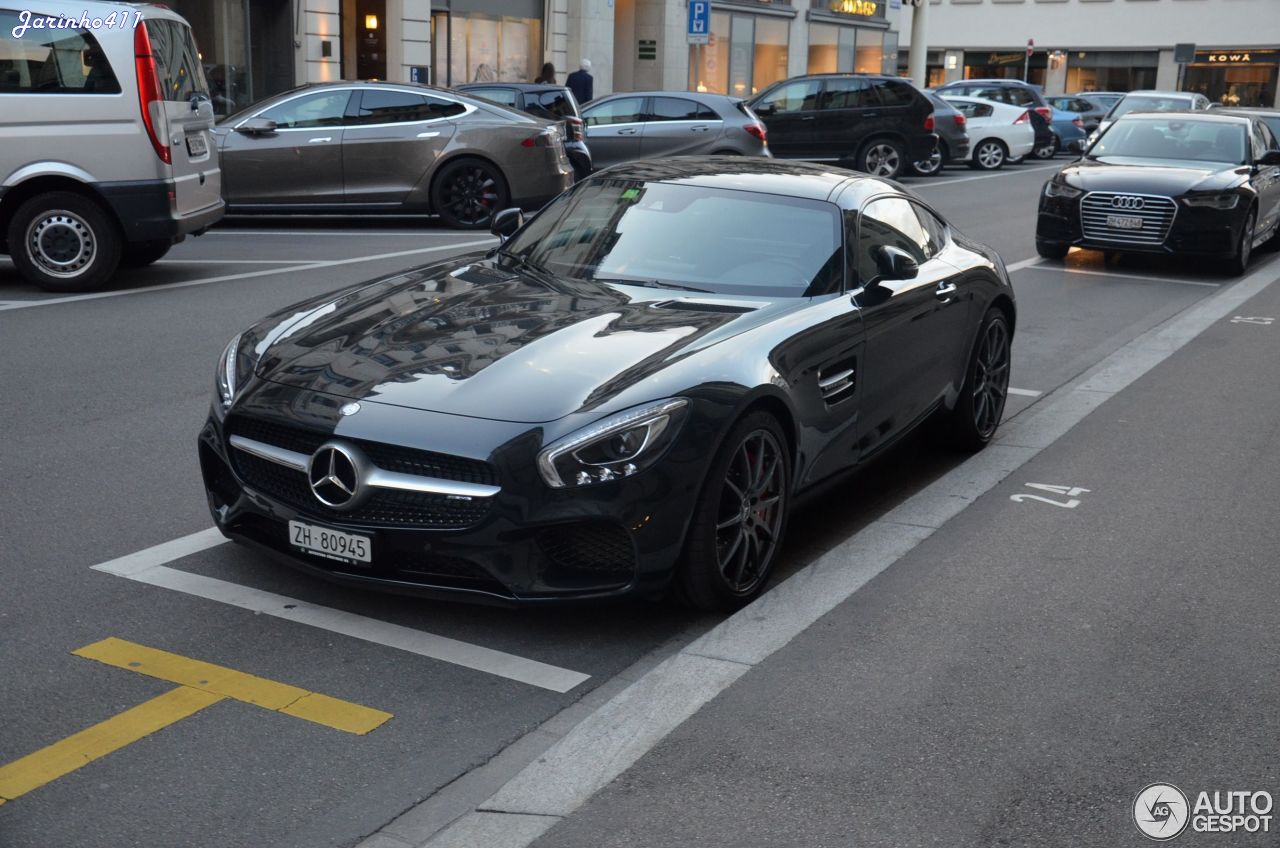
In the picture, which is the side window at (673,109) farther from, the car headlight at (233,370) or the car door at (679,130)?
the car headlight at (233,370)

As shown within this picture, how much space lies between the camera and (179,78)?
11242 millimetres

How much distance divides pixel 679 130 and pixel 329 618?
670 inches

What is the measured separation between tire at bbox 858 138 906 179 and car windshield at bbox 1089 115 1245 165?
922 cm

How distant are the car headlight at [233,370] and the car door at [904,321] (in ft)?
7.67

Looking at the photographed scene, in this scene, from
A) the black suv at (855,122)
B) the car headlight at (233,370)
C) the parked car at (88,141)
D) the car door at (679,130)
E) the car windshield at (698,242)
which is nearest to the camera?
the car headlight at (233,370)

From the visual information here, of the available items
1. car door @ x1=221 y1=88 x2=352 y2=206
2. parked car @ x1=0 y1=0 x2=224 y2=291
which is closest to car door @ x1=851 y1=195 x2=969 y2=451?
parked car @ x1=0 y1=0 x2=224 y2=291

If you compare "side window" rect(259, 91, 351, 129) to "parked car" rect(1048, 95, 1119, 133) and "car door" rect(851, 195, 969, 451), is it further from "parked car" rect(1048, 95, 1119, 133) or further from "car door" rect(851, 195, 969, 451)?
"parked car" rect(1048, 95, 1119, 133)

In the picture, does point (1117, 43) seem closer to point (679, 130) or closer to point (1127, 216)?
point (679, 130)

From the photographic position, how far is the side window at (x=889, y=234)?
607cm

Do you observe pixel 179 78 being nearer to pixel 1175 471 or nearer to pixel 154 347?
pixel 154 347

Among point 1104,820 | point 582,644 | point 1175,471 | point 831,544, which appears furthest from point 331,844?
point 1175,471

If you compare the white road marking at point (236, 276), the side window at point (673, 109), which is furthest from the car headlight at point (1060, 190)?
the side window at point (673, 109)

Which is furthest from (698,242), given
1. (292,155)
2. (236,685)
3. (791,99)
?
(791,99)

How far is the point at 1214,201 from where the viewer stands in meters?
14.3
